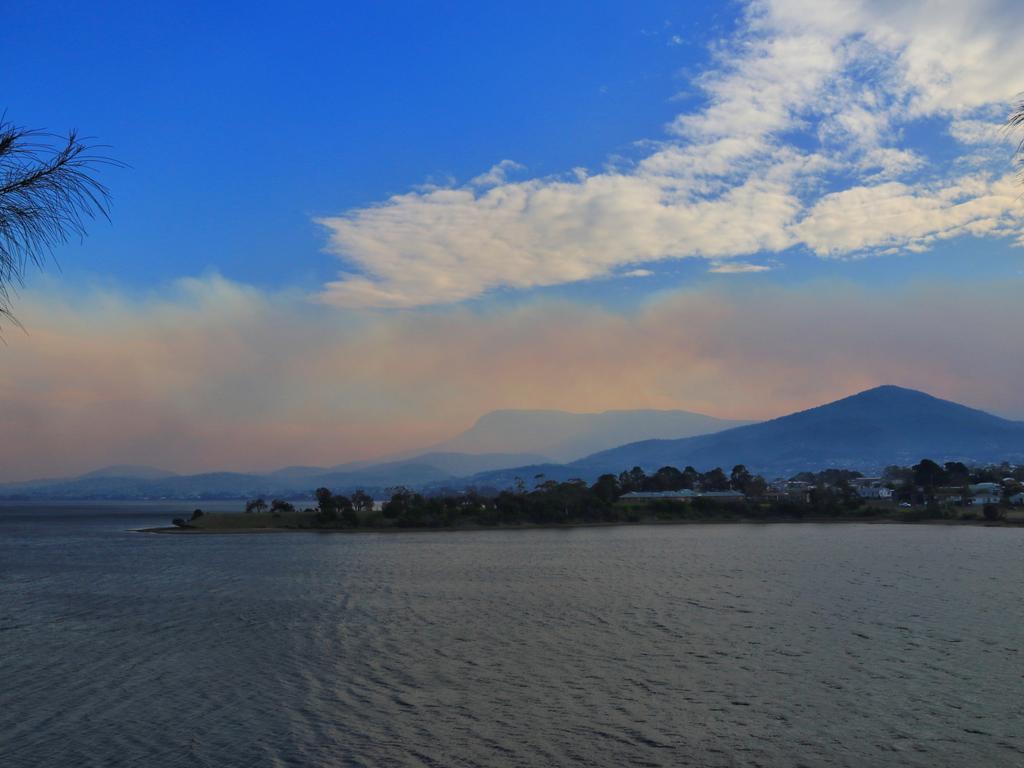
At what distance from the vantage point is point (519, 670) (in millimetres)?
24516

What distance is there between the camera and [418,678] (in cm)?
2347

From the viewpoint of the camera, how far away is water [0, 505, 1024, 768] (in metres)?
17.0

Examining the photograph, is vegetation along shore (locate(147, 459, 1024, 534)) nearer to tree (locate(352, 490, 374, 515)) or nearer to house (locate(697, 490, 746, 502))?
tree (locate(352, 490, 374, 515))

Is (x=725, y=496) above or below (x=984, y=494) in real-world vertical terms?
below

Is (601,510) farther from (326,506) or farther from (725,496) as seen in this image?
(326,506)

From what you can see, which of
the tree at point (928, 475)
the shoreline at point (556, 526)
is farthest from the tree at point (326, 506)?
the tree at point (928, 475)

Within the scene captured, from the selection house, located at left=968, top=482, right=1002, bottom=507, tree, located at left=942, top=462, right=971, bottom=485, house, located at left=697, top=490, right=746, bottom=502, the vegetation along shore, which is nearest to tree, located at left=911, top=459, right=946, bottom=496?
the vegetation along shore

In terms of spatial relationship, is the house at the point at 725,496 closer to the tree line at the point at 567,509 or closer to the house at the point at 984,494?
the tree line at the point at 567,509

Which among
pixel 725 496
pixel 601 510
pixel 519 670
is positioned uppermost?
pixel 725 496

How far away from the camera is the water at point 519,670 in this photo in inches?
671

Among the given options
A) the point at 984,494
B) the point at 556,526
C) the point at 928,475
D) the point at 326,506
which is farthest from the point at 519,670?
the point at 984,494

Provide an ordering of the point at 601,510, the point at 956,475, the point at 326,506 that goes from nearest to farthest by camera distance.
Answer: the point at 326,506, the point at 601,510, the point at 956,475

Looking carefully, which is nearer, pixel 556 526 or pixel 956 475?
pixel 556 526

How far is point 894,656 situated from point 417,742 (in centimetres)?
1743
